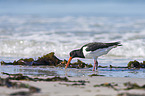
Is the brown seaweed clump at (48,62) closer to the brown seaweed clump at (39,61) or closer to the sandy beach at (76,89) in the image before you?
the brown seaweed clump at (39,61)

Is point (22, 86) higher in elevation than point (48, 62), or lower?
lower

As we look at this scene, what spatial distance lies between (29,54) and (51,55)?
81.0 inches

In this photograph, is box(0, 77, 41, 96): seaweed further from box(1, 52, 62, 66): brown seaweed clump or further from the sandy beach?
box(1, 52, 62, 66): brown seaweed clump

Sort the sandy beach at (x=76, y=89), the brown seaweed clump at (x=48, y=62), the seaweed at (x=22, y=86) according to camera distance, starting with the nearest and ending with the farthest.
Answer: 1. the seaweed at (x=22, y=86)
2. the sandy beach at (x=76, y=89)
3. the brown seaweed clump at (x=48, y=62)

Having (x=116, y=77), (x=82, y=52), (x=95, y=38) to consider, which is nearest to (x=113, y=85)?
(x=116, y=77)

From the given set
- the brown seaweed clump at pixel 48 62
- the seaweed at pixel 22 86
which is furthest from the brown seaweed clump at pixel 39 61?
the seaweed at pixel 22 86

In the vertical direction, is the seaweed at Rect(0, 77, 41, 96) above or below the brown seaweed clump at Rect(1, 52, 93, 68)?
below

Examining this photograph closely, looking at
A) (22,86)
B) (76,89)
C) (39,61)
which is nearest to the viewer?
(22,86)

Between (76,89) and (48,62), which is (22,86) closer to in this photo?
(76,89)

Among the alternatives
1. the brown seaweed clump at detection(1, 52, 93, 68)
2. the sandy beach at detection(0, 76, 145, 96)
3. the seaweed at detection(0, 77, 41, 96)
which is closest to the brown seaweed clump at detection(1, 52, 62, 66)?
the brown seaweed clump at detection(1, 52, 93, 68)

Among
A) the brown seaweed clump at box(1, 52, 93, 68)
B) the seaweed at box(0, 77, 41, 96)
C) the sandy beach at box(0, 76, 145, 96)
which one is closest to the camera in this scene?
the seaweed at box(0, 77, 41, 96)

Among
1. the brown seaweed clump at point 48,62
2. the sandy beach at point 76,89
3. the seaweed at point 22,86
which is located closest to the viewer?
the seaweed at point 22,86

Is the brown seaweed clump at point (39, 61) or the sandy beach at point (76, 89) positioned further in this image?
the brown seaweed clump at point (39, 61)

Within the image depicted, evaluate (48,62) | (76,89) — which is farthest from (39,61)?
(76,89)
